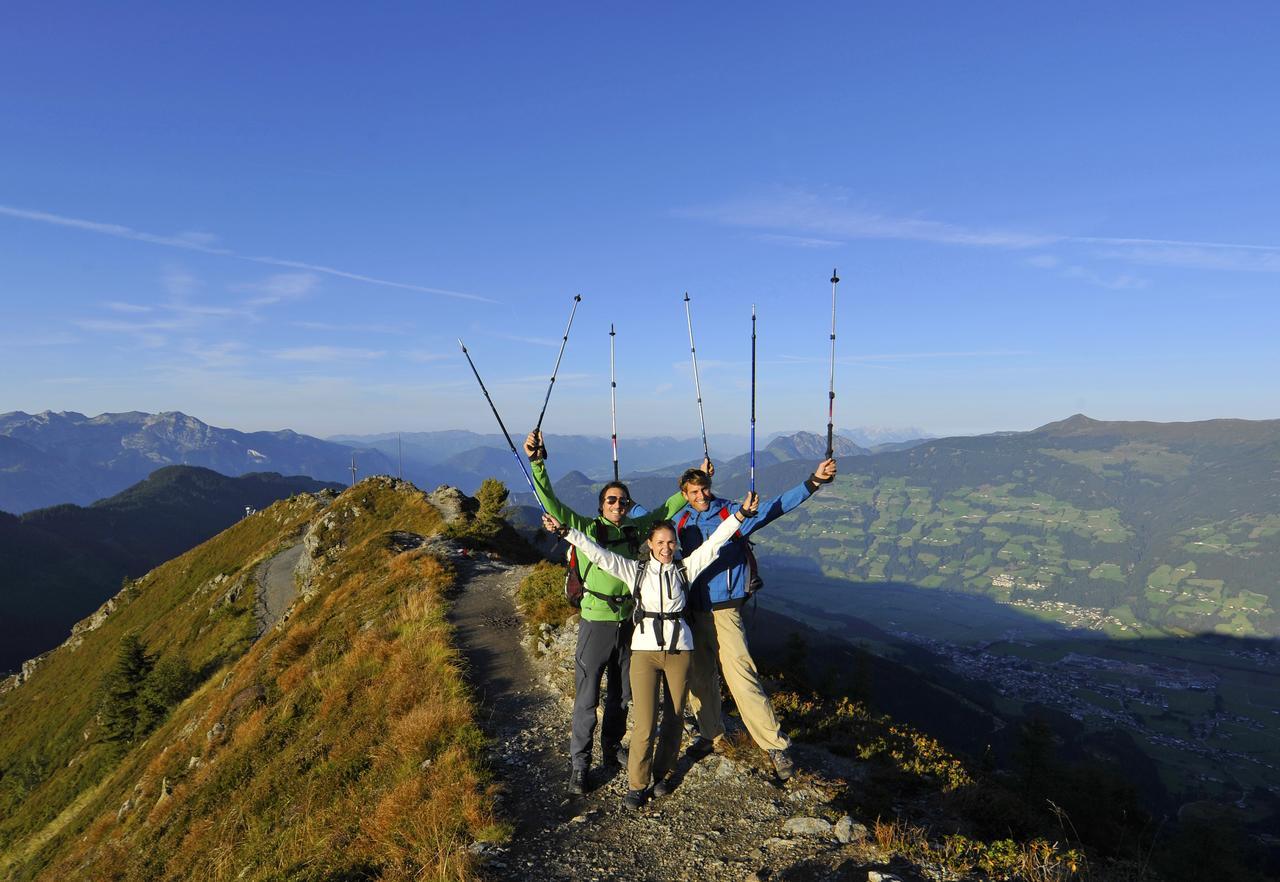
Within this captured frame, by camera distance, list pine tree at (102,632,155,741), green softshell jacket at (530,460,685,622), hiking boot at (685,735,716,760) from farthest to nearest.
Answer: pine tree at (102,632,155,741), hiking boot at (685,735,716,760), green softshell jacket at (530,460,685,622)

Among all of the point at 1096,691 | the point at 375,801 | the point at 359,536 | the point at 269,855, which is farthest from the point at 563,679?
the point at 1096,691

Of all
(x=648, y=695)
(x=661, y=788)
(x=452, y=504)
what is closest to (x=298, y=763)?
(x=661, y=788)

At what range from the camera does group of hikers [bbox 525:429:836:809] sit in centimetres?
749

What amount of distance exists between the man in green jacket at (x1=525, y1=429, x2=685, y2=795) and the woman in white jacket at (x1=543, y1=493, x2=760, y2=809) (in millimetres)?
474

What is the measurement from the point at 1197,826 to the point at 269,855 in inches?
2571

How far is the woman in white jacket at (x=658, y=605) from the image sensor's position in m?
7.41

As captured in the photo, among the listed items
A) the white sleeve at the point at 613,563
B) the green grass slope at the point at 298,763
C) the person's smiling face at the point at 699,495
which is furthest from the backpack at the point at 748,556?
the green grass slope at the point at 298,763

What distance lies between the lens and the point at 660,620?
292 inches

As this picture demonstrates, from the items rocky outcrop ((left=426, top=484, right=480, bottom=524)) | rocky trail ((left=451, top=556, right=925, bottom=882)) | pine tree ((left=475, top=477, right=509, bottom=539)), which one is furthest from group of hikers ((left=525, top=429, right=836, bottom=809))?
rocky outcrop ((left=426, top=484, right=480, bottom=524))

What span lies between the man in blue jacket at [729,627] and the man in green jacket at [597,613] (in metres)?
0.90

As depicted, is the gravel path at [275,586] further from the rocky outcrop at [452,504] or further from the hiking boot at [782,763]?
the hiking boot at [782,763]

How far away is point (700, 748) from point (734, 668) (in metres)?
2.12

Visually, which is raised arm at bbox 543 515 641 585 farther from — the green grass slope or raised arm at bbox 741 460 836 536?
the green grass slope

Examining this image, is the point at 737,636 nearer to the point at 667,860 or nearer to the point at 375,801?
the point at 667,860
